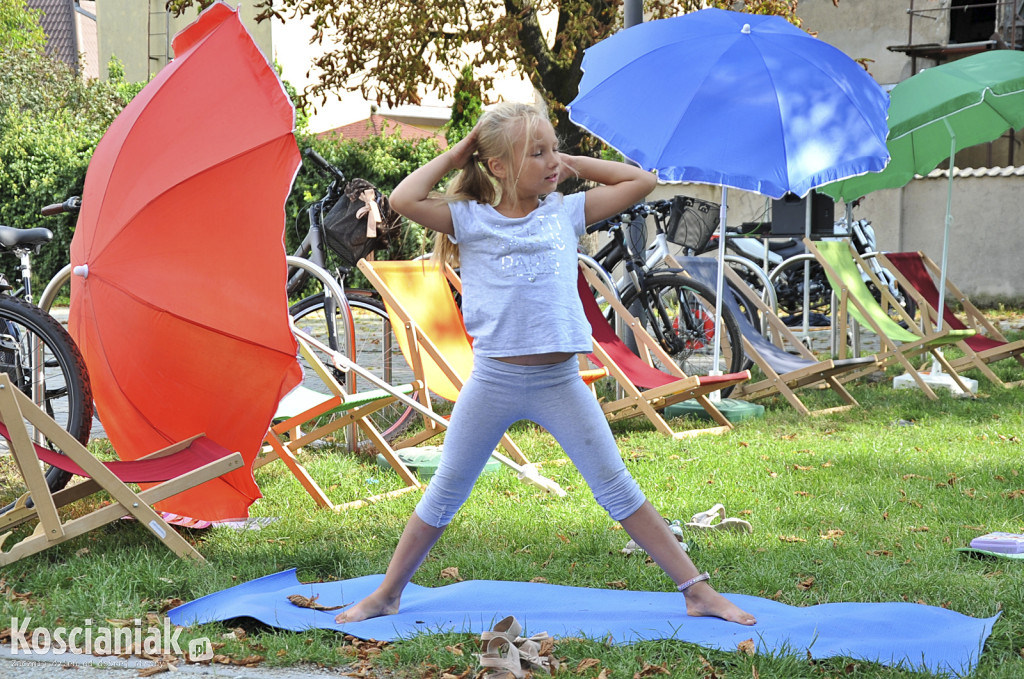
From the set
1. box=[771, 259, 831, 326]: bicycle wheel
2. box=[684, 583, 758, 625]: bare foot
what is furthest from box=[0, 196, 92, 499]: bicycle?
box=[771, 259, 831, 326]: bicycle wheel

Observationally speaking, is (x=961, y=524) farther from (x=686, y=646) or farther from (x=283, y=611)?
(x=283, y=611)

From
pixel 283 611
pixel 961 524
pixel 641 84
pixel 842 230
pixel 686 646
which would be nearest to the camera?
pixel 686 646

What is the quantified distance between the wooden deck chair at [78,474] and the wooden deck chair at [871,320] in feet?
16.8

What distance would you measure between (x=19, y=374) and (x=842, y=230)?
389 inches

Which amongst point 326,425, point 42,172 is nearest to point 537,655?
point 326,425

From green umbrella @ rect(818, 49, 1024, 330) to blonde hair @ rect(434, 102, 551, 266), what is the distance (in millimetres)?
5222

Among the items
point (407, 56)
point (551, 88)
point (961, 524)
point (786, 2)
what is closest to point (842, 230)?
point (786, 2)

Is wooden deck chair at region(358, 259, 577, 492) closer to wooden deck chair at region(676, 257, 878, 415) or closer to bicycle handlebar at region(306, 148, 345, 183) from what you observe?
bicycle handlebar at region(306, 148, 345, 183)

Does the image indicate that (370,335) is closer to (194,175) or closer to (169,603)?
(194,175)

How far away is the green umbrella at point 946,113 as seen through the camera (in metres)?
7.59

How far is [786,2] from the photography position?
10.5 m

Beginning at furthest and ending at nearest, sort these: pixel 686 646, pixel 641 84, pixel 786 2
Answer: pixel 786 2 < pixel 641 84 < pixel 686 646

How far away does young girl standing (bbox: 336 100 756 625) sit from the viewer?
315cm

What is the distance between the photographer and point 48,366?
438cm
